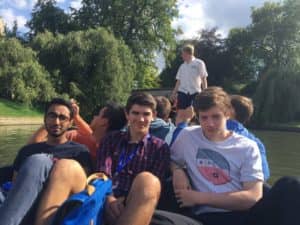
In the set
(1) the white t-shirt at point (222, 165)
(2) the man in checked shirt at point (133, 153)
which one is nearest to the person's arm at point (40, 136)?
(2) the man in checked shirt at point (133, 153)

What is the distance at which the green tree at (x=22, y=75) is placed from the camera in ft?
79.2

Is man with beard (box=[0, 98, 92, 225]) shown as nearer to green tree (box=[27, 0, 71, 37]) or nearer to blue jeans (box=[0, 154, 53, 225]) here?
blue jeans (box=[0, 154, 53, 225])

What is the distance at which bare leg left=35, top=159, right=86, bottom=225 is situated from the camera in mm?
2430

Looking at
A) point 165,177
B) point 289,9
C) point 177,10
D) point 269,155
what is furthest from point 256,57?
point 165,177

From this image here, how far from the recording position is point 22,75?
2430cm

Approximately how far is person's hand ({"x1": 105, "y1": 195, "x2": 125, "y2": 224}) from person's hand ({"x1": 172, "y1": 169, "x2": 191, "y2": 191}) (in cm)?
38

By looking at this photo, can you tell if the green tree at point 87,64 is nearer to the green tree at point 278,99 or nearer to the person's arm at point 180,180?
the green tree at point 278,99

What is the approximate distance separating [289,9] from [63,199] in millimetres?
36903

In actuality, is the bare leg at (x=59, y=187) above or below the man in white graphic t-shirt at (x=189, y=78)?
below

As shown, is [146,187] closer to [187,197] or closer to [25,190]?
[187,197]

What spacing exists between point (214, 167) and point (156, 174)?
1.22 feet

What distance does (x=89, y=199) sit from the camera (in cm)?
243

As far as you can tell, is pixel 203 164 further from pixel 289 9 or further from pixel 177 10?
pixel 289 9

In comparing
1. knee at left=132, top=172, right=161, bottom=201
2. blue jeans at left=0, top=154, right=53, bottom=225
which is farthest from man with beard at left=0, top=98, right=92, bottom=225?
knee at left=132, top=172, right=161, bottom=201
